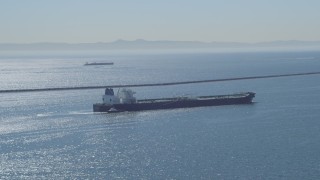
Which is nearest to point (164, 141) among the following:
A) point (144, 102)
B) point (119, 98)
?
point (144, 102)

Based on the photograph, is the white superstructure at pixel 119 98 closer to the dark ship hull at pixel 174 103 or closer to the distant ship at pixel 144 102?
the distant ship at pixel 144 102

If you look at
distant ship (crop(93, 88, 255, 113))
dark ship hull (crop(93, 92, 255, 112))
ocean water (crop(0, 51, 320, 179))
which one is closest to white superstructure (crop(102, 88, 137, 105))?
distant ship (crop(93, 88, 255, 113))

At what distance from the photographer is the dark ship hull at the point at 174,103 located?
54.1m

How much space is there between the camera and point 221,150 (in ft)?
110

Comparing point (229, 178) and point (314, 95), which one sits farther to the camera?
point (314, 95)

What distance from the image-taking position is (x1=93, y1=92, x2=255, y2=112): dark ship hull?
2130 inches

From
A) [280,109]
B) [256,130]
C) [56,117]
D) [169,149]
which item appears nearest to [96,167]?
[169,149]

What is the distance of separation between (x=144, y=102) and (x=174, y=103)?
2.91 metres

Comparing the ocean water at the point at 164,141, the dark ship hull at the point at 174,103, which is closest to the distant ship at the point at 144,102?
the dark ship hull at the point at 174,103

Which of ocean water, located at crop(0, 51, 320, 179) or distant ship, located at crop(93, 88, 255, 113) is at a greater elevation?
distant ship, located at crop(93, 88, 255, 113)

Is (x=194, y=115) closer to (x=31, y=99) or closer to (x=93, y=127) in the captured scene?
(x=93, y=127)

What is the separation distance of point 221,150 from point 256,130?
803 centimetres

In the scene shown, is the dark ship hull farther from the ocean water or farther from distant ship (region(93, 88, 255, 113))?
the ocean water

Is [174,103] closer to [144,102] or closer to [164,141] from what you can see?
[144,102]
